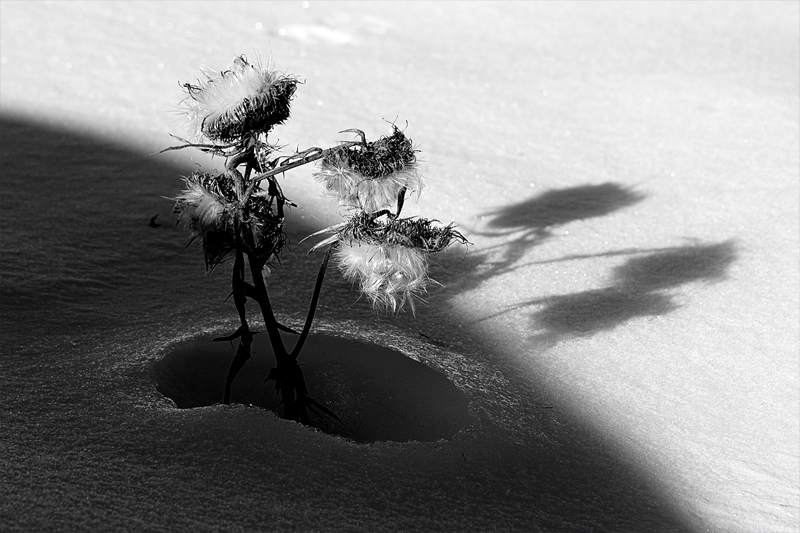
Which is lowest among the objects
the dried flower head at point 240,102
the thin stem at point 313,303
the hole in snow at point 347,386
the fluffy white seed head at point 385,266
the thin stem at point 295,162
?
the hole in snow at point 347,386

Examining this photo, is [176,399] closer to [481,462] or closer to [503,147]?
[481,462]

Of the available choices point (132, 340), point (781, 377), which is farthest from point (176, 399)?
point (781, 377)

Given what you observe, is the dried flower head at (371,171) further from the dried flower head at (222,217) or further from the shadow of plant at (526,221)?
the shadow of plant at (526,221)

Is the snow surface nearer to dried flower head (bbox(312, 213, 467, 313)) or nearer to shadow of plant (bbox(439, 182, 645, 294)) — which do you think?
shadow of plant (bbox(439, 182, 645, 294))

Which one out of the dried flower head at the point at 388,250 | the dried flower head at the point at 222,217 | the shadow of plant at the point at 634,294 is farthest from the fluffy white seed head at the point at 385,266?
the shadow of plant at the point at 634,294

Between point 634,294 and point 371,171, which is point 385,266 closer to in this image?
point 371,171

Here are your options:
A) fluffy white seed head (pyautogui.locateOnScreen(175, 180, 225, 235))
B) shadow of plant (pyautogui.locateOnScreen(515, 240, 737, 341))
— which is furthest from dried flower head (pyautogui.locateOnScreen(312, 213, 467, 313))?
shadow of plant (pyautogui.locateOnScreen(515, 240, 737, 341))

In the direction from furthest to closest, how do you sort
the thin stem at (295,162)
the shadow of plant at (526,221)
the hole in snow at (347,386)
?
the shadow of plant at (526,221) < the hole in snow at (347,386) < the thin stem at (295,162)
